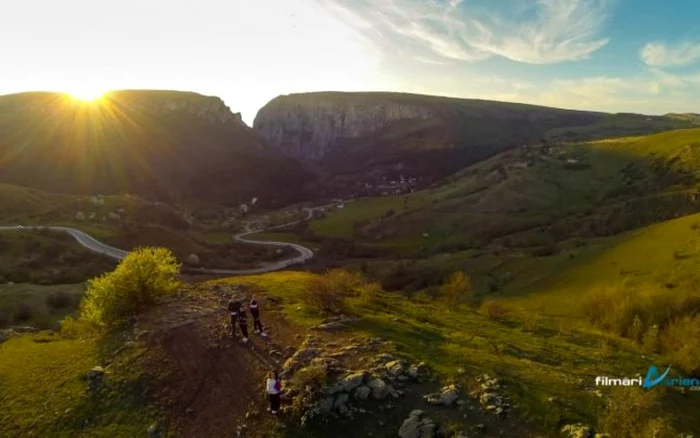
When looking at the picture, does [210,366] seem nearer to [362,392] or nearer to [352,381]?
[352,381]

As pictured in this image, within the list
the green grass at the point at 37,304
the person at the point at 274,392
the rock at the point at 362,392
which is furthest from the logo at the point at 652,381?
the green grass at the point at 37,304

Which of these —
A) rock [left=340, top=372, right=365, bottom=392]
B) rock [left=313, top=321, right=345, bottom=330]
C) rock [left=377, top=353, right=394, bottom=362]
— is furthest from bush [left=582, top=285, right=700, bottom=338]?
rock [left=340, top=372, right=365, bottom=392]

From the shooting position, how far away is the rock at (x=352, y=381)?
21.2 m

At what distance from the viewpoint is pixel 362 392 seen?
21016 mm

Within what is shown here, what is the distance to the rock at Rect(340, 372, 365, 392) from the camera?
21234 mm

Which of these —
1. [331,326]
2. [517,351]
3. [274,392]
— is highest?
[331,326]

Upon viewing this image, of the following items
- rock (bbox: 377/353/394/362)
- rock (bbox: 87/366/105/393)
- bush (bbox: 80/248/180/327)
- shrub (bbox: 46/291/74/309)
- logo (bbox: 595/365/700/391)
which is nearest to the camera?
rock (bbox: 377/353/394/362)

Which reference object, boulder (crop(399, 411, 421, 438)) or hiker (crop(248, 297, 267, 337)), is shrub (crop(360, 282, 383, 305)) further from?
boulder (crop(399, 411, 421, 438))

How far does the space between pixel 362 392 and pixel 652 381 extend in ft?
50.1

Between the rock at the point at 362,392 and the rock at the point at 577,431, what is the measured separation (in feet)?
24.6

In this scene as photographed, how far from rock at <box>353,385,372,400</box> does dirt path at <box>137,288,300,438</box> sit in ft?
12.1

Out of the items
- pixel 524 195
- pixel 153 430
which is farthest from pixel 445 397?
pixel 524 195

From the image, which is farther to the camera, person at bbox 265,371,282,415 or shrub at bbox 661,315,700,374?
shrub at bbox 661,315,700,374

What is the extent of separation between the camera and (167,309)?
107 feet
